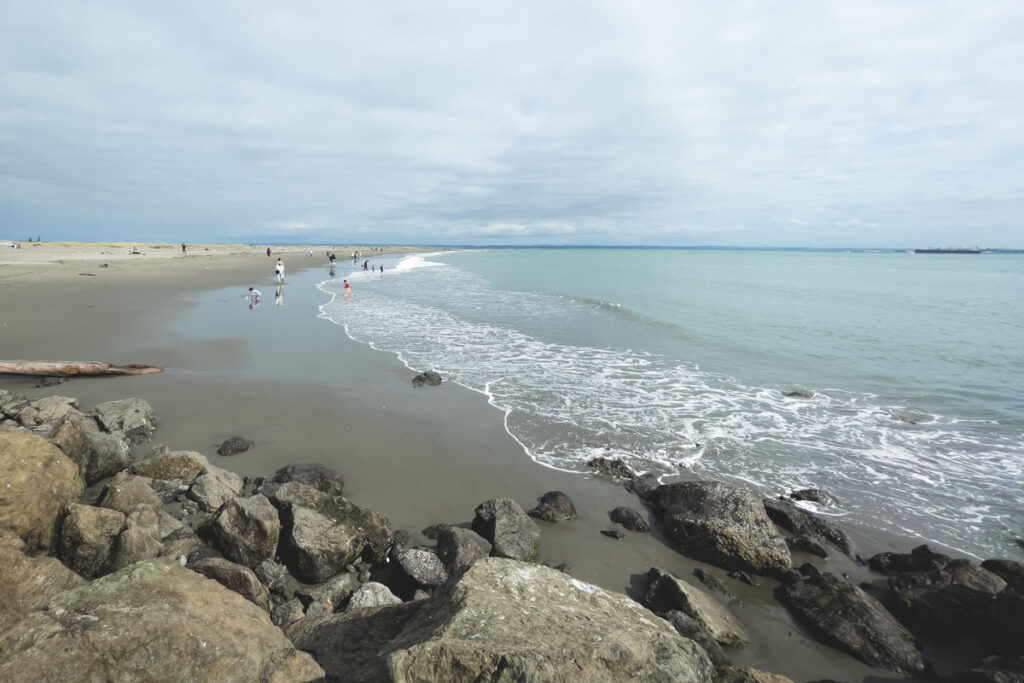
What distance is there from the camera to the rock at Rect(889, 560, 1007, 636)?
5.51 meters

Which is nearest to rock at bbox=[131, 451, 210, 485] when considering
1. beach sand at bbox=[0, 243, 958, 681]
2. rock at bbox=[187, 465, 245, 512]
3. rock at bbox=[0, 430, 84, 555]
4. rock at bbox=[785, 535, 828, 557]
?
rock at bbox=[187, 465, 245, 512]

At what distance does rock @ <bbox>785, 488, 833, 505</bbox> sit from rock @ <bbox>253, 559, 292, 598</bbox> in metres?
8.18

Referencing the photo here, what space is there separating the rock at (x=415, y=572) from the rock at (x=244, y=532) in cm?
155

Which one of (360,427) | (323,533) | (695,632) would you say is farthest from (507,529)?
(360,427)

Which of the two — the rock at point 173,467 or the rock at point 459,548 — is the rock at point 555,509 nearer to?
the rock at point 459,548

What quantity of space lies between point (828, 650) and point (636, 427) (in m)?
5.95

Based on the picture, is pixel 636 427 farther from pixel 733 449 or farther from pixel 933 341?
pixel 933 341

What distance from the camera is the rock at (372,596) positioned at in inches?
200

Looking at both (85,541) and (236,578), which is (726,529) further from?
(85,541)

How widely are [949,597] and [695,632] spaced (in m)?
3.35

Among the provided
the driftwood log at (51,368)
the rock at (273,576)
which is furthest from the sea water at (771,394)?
the driftwood log at (51,368)

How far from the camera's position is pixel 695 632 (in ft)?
16.7

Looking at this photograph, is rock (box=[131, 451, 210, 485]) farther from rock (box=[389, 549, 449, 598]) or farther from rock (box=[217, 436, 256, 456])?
rock (box=[389, 549, 449, 598])

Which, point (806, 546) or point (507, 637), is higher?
point (507, 637)
